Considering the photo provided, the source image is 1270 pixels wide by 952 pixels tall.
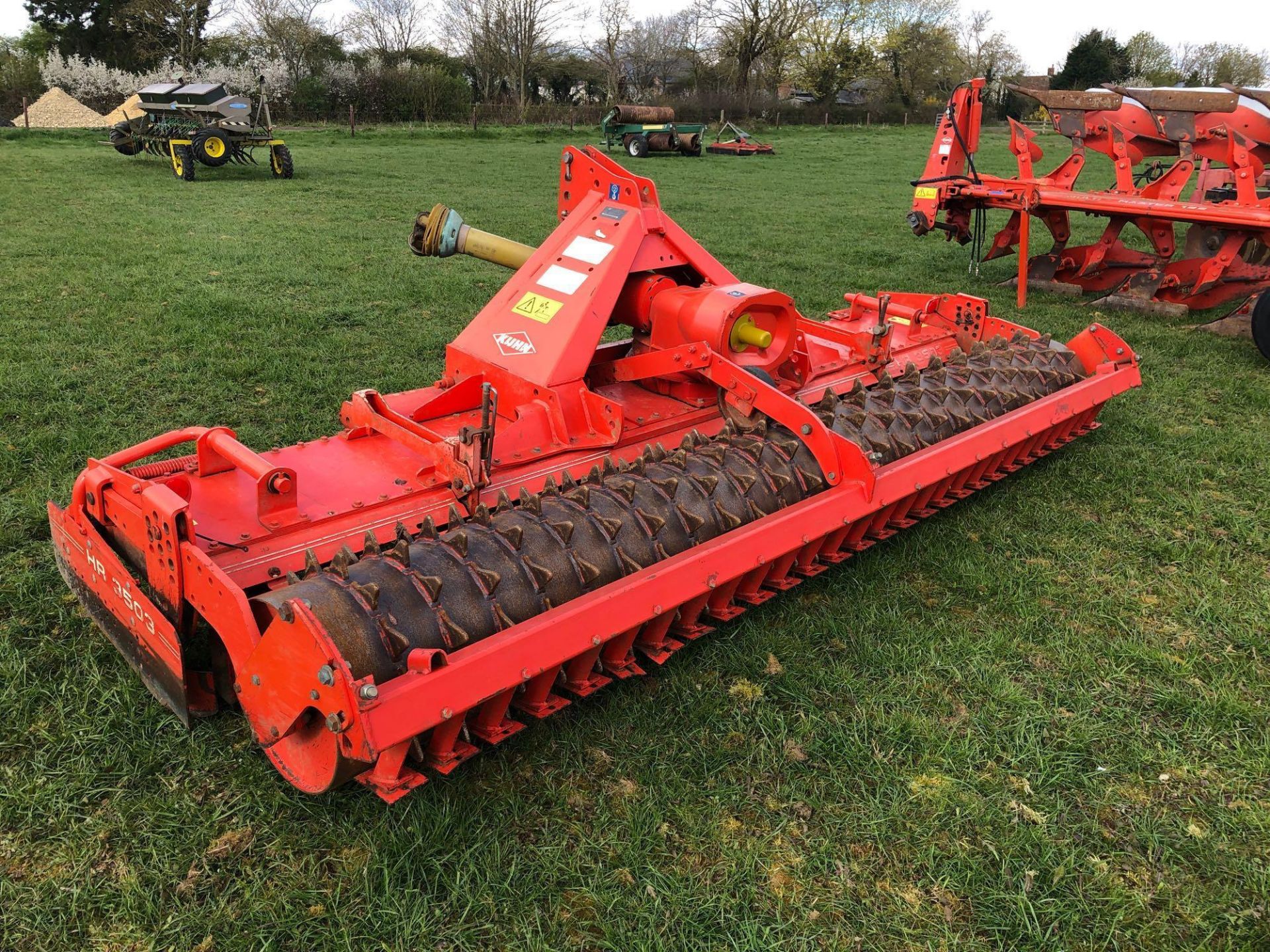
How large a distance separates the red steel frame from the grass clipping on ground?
33.0m

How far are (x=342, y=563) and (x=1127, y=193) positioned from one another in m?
8.68

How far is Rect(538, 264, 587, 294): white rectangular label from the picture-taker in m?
4.25

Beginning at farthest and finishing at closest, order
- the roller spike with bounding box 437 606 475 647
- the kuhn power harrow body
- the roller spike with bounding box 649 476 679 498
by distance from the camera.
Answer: the roller spike with bounding box 649 476 679 498 < the roller spike with bounding box 437 606 475 647 < the kuhn power harrow body

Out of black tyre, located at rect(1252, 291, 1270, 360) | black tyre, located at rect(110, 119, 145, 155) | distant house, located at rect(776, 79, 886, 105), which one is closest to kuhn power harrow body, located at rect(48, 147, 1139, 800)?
black tyre, located at rect(1252, 291, 1270, 360)

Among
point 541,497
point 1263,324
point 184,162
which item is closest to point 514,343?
point 541,497

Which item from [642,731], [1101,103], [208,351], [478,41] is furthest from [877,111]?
[642,731]

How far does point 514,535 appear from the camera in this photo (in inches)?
116

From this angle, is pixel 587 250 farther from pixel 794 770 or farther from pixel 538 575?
pixel 794 770

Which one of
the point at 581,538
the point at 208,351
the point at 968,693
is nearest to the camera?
the point at 581,538

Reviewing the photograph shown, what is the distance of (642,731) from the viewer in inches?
122

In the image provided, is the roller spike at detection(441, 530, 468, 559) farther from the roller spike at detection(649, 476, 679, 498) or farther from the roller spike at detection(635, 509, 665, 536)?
the roller spike at detection(649, 476, 679, 498)

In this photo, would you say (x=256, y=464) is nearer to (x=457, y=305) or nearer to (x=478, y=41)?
(x=457, y=305)

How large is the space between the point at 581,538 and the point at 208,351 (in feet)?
15.8

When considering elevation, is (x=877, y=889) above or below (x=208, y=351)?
below
